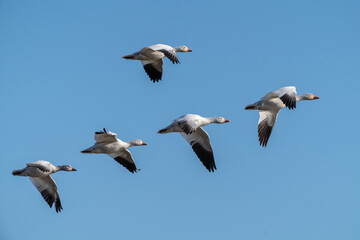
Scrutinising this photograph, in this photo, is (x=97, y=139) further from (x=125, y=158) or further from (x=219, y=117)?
(x=219, y=117)

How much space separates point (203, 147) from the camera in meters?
16.8

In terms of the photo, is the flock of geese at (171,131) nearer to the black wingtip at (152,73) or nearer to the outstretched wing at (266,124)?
the outstretched wing at (266,124)

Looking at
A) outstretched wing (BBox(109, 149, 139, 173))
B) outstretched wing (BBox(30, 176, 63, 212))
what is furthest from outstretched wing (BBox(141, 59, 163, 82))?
outstretched wing (BBox(30, 176, 63, 212))

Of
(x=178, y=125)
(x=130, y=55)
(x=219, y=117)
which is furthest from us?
(x=130, y=55)

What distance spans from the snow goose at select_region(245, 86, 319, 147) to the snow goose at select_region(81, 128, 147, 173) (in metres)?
3.14

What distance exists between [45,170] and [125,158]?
2.26 m

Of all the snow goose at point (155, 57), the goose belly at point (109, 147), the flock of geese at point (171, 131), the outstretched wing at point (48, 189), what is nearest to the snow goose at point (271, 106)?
the flock of geese at point (171, 131)

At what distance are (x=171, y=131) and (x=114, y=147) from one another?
1547mm

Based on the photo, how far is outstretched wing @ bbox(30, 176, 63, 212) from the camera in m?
17.8

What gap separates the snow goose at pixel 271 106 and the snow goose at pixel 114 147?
3.14 meters

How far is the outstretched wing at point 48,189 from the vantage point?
17828 mm

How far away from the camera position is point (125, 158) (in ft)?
59.1

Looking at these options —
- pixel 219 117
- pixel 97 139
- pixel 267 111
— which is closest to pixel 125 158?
pixel 97 139

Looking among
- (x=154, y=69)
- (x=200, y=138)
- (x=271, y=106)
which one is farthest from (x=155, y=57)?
(x=271, y=106)
